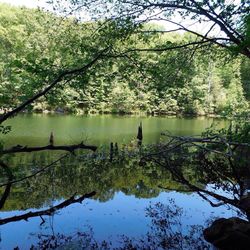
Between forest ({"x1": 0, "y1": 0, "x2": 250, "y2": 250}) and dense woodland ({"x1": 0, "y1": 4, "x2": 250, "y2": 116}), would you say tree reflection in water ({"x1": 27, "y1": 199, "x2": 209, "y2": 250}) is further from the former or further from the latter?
dense woodland ({"x1": 0, "y1": 4, "x2": 250, "y2": 116})

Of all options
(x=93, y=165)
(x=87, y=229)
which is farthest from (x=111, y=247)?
(x=93, y=165)

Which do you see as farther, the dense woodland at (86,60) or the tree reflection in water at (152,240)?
the tree reflection in water at (152,240)

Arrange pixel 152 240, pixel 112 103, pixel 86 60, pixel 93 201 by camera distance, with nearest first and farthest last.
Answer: pixel 86 60 → pixel 152 240 → pixel 112 103 → pixel 93 201

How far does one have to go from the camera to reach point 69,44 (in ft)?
21.0

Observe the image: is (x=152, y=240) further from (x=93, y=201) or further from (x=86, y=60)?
(x=86, y=60)

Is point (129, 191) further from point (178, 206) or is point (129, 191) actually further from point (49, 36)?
point (49, 36)

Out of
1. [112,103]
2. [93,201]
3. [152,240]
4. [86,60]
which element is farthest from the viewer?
[93,201]

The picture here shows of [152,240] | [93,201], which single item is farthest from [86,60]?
[93,201]

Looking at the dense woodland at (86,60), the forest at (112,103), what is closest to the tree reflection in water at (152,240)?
the forest at (112,103)

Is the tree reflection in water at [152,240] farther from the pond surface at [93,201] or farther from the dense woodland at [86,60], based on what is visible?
the dense woodland at [86,60]

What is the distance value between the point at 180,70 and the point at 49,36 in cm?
322

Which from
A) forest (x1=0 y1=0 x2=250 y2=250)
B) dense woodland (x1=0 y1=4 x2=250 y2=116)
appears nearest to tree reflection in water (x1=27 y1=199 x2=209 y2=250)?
forest (x1=0 y1=0 x2=250 y2=250)

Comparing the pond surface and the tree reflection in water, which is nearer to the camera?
the tree reflection in water

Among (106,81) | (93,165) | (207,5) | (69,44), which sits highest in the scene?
(207,5)
